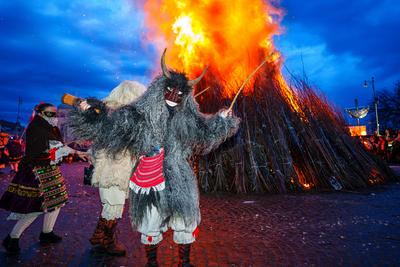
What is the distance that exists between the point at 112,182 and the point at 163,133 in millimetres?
933

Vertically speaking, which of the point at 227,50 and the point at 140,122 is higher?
the point at 227,50

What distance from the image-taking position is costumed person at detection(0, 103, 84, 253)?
3.92 metres

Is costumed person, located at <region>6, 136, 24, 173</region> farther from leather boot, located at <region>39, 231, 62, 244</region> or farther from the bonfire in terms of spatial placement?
leather boot, located at <region>39, 231, 62, 244</region>

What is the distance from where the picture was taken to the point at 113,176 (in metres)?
3.67

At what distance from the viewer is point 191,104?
339cm

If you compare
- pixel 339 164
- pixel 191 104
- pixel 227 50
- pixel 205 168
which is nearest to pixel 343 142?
pixel 339 164

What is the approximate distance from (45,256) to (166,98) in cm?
222

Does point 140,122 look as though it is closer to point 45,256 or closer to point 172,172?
point 172,172

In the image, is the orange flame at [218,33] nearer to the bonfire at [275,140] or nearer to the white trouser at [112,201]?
the bonfire at [275,140]

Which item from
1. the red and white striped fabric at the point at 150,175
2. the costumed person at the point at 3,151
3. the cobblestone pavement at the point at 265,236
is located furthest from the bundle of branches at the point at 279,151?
the costumed person at the point at 3,151

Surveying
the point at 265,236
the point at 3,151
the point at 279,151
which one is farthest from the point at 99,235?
the point at 3,151

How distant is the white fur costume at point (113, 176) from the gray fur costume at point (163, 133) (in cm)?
57

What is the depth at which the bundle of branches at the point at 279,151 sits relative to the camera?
8.25 metres

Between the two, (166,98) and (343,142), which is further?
(343,142)
